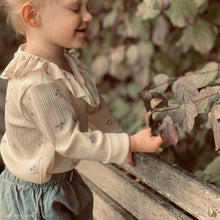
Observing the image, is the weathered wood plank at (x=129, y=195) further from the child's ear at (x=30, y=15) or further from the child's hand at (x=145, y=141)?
the child's ear at (x=30, y=15)

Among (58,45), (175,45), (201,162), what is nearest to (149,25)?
(175,45)

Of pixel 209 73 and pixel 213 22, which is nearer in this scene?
pixel 209 73

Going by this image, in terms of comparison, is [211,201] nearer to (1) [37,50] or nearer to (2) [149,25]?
(1) [37,50]

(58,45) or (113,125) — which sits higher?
(58,45)

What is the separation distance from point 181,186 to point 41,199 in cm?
35

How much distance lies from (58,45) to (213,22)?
0.72 meters

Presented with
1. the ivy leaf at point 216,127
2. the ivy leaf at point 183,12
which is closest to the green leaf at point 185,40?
the ivy leaf at point 183,12

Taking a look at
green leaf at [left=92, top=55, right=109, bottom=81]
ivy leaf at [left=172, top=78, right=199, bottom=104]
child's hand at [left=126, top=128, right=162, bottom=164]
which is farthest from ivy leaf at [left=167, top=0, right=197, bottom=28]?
green leaf at [left=92, top=55, right=109, bottom=81]

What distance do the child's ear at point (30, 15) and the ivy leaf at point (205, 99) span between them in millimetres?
Answer: 411

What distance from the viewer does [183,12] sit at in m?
1.26

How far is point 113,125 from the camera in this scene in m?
1.07

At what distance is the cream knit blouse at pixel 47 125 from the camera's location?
82 cm

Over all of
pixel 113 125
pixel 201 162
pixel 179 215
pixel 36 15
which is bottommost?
pixel 201 162

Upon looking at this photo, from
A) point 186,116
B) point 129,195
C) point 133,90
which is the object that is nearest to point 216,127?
point 186,116
